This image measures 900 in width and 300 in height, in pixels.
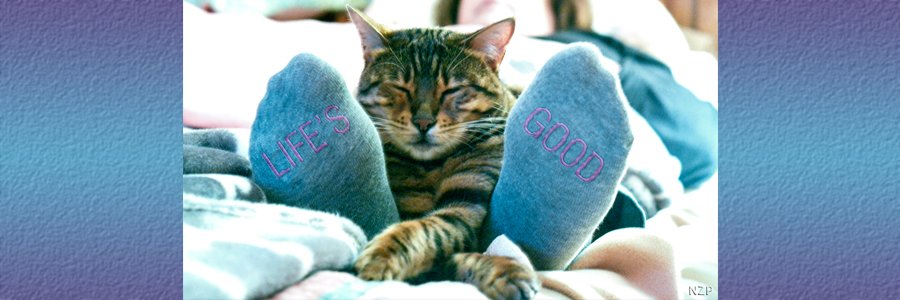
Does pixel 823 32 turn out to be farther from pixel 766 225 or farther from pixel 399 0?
pixel 399 0

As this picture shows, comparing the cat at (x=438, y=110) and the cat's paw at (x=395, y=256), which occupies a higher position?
the cat at (x=438, y=110)

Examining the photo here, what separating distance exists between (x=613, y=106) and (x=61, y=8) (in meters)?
0.41

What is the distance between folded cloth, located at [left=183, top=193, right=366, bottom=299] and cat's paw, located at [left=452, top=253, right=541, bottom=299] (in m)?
0.09

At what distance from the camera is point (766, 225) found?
458 millimetres

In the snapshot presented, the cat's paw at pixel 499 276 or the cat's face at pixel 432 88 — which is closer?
the cat's paw at pixel 499 276

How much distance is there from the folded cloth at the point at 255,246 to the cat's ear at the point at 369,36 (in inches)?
10.6

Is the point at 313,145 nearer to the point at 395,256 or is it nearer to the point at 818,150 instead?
the point at 395,256

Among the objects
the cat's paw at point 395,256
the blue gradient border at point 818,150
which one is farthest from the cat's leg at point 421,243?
the blue gradient border at point 818,150

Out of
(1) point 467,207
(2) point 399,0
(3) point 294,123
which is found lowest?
(1) point 467,207

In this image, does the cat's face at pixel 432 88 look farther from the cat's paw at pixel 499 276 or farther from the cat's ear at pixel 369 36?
the cat's paw at pixel 499 276

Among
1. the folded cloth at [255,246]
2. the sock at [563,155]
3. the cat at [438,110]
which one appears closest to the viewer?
the folded cloth at [255,246]

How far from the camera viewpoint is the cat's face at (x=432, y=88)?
625mm

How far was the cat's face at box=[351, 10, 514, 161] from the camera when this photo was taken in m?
0.63

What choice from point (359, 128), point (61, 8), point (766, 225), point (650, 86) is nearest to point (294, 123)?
point (359, 128)
